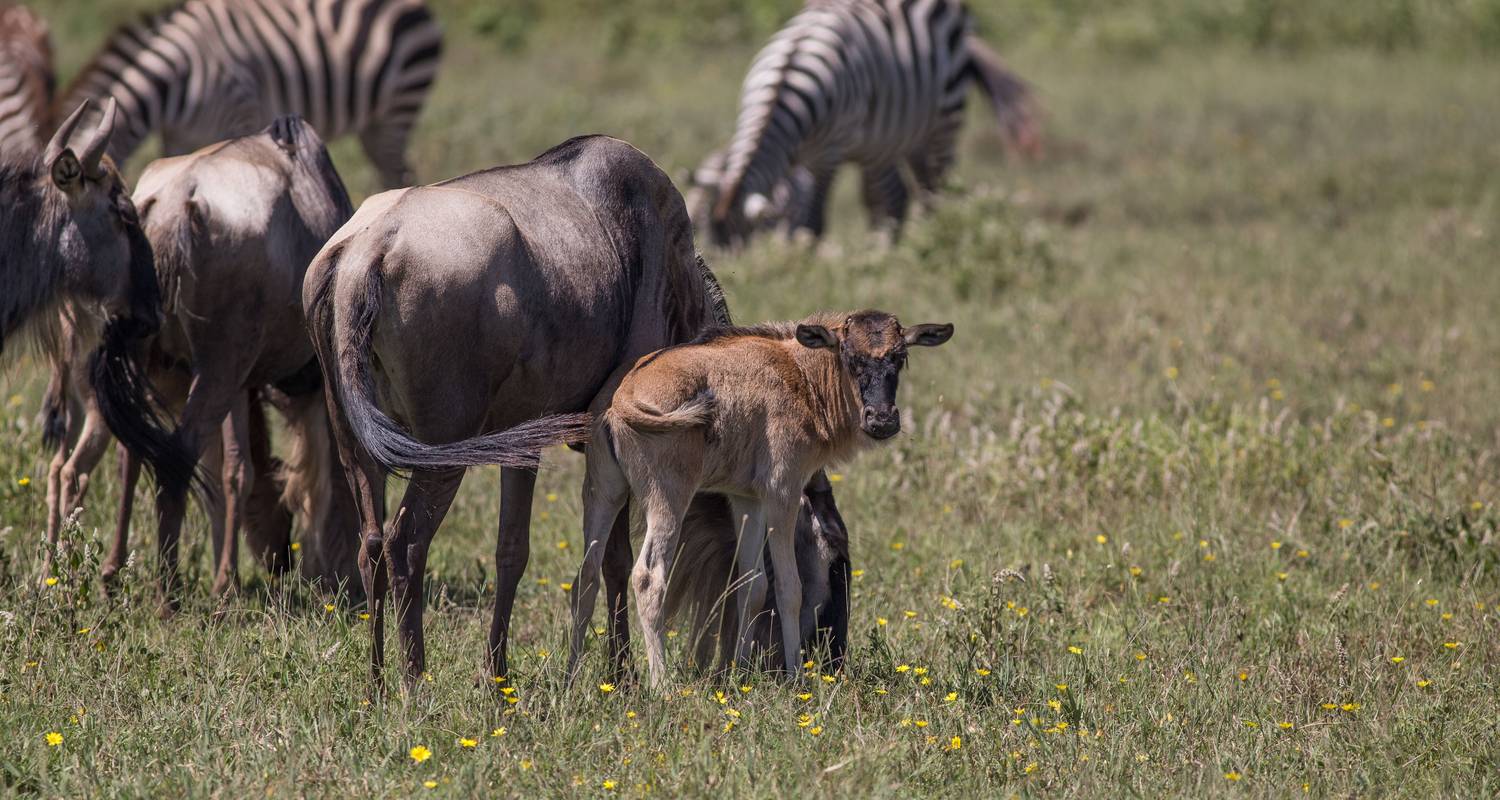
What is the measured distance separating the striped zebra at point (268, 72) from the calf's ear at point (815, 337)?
542 centimetres

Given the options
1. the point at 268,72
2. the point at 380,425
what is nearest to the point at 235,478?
the point at 380,425

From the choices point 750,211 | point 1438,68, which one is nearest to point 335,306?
point 750,211

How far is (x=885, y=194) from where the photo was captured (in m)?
13.7

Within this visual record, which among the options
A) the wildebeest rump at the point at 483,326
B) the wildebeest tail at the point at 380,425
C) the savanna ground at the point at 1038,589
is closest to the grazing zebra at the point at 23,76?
the savanna ground at the point at 1038,589

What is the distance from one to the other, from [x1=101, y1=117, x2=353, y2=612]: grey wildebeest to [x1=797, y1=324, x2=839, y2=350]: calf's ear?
6.41 feet

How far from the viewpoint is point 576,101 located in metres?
18.9

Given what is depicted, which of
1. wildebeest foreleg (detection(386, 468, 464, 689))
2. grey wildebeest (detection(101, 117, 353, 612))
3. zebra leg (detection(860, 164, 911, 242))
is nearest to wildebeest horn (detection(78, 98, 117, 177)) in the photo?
grey wildebeest (detection(101, 117, 353, 612))

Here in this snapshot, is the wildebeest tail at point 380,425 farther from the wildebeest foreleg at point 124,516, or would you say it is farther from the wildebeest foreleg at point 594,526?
the wildebeest foreleg at point 124,516

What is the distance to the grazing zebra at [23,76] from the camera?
27.9 feet

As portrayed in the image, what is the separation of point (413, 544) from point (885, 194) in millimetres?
9645

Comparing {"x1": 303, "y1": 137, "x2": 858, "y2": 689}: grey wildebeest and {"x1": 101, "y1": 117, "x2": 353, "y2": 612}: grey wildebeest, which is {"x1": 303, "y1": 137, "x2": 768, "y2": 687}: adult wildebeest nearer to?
{"x1": 303, "y1": 137, "x2": 858, "y2": 689}: grey wildebeest

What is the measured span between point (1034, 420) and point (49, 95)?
627 centimetres

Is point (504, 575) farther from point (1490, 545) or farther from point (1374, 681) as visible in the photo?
point (1490, 545)

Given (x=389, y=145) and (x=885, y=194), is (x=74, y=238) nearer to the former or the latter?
(x=389, y=145)
